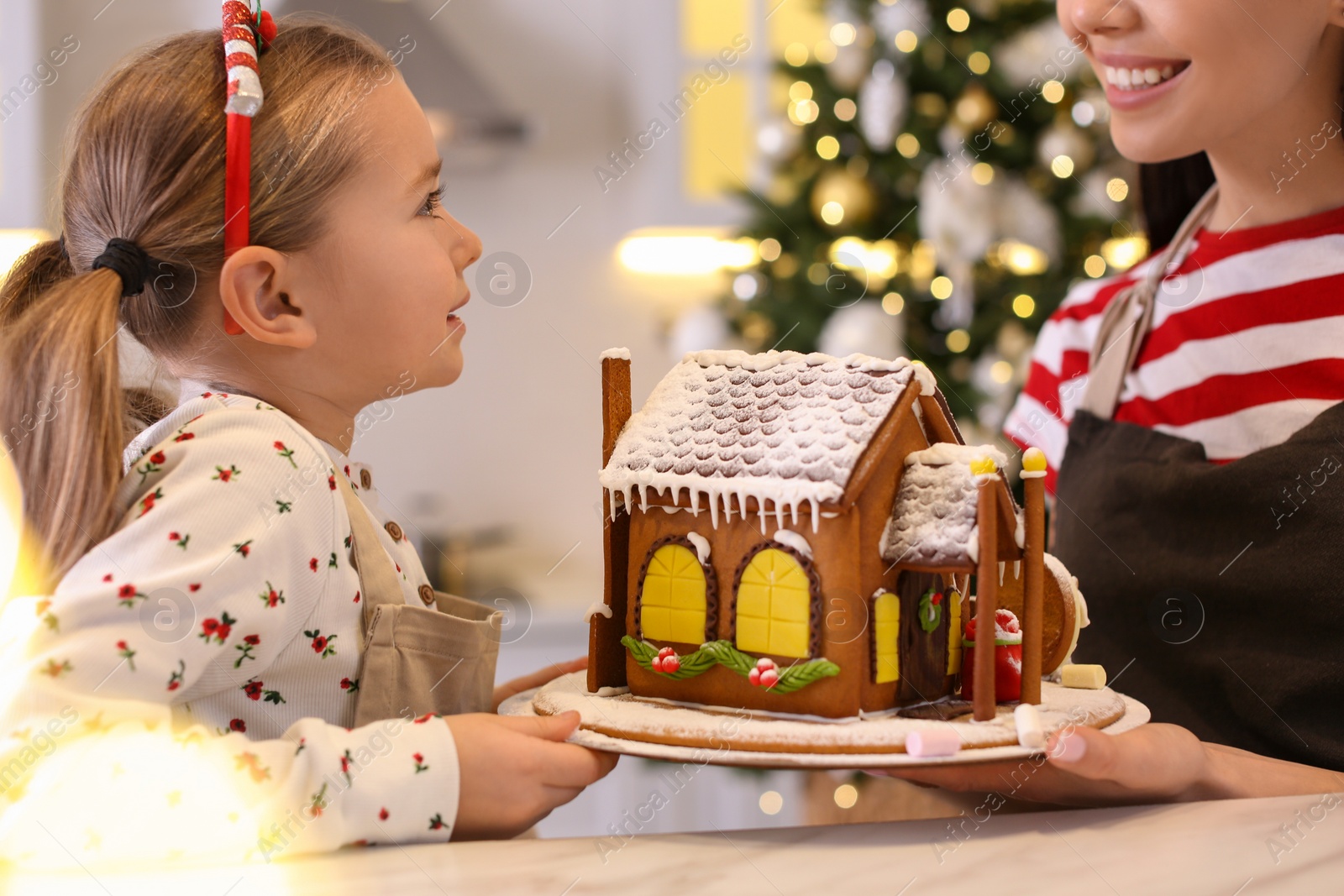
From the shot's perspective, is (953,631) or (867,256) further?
(867,256)

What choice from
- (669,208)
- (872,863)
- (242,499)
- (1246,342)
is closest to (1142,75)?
(1246,342)

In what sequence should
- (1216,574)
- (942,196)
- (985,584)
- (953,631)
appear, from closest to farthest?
(985,584) → (953,631) → (1216,574) → (942,196)

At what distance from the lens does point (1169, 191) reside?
56.7 inches

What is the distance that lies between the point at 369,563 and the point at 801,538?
35 centimetres

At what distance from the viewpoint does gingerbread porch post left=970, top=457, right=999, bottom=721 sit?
30.5 inches

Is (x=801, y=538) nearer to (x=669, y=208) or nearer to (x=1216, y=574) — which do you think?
(x=1216, y=574)

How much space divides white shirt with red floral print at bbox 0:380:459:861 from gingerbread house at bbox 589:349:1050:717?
0.76 feet

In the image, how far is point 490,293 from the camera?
9.01 ft

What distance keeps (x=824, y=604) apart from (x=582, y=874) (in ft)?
0.90

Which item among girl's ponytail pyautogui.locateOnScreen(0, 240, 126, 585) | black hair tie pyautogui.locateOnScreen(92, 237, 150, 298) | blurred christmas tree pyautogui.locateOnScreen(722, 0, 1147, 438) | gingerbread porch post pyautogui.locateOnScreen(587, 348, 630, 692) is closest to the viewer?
girl's ponytail pyautogui.locateOnScreen(0, 240, 126, 585)

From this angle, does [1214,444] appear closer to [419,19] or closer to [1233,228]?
[1233,228]

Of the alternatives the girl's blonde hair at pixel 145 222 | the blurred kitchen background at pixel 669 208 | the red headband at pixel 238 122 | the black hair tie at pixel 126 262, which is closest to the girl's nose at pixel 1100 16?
the girl's blonde hair at pixel 145 222

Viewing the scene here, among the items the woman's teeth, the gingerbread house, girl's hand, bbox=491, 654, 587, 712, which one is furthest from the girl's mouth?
girl's hand, bbox=491, 654, 587, 712

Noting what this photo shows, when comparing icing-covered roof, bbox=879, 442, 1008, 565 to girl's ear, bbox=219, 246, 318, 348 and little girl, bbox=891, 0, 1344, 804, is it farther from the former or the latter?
girl's ear, bbox=219, 246, 318, 348
